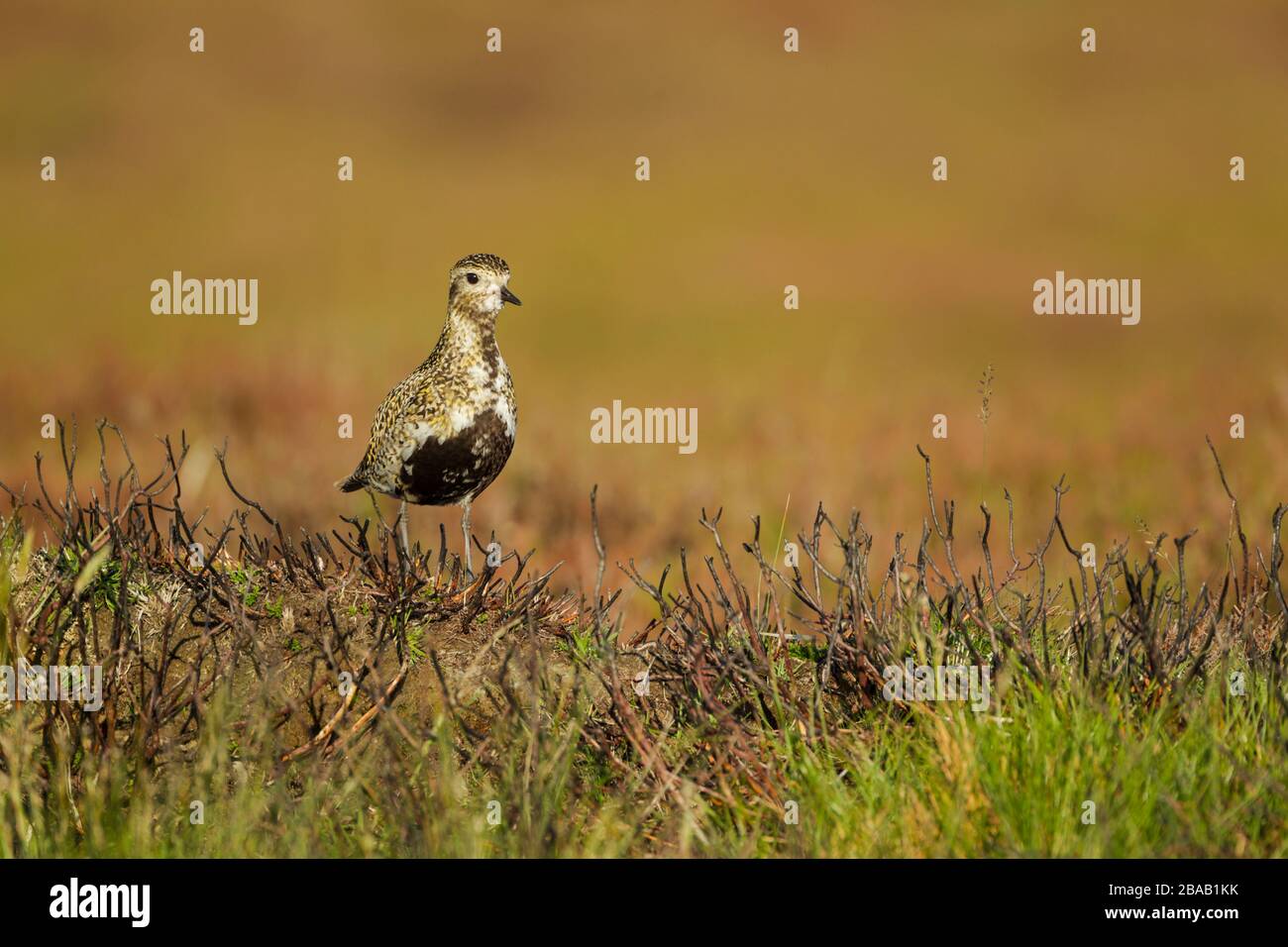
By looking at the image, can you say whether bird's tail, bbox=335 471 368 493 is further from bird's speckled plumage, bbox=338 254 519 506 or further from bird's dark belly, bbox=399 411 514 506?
bird's dark belly, bbox=399 411 514 506

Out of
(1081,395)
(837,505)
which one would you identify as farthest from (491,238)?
(837,505)

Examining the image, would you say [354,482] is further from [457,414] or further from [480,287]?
[480,287]

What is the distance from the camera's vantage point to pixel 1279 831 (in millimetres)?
3713

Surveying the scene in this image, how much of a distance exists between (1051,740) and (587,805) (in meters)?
1.47

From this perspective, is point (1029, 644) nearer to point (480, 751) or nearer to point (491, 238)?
point (480, 751)

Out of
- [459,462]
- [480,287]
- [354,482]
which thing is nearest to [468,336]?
[480,287]

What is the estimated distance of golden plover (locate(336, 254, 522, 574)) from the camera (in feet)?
16.9

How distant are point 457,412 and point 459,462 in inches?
7.7

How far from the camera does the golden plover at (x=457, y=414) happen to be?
5.14m

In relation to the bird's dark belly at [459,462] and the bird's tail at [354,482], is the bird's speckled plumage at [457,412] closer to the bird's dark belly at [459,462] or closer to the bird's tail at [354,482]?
the bird's dark belly at [459,462]

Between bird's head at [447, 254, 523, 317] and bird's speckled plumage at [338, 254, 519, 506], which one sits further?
bird's head at [447, 254, 523, 317]

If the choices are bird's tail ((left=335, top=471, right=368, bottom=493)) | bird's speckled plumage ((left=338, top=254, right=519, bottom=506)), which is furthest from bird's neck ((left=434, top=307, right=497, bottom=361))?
bird's tail ((left=335, top=471, right=368, bottom=493))

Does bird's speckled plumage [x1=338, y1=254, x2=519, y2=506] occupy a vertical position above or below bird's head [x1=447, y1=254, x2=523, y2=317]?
below
